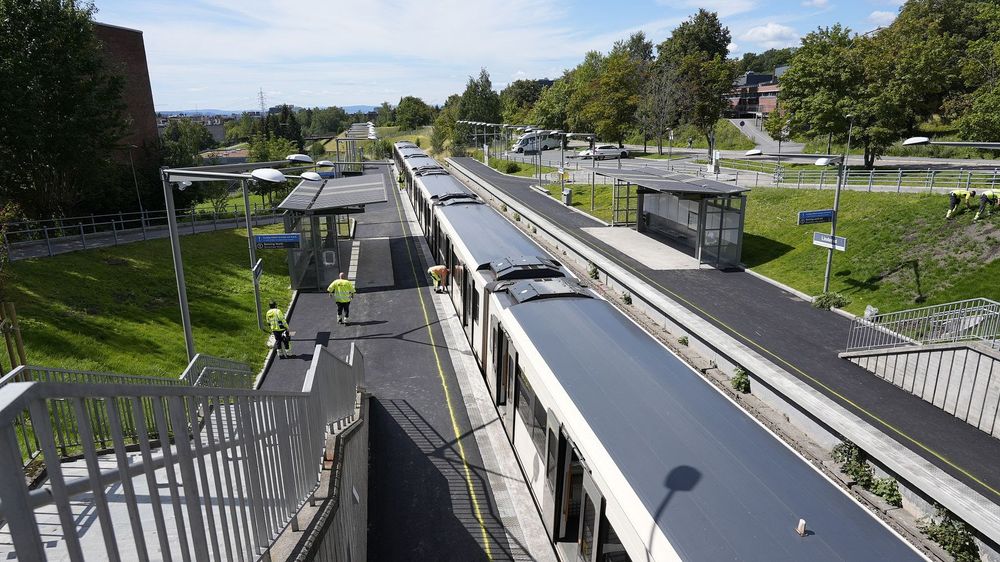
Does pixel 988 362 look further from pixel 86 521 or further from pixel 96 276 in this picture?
pixel 96 276

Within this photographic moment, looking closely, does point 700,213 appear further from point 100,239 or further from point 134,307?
point 100,239

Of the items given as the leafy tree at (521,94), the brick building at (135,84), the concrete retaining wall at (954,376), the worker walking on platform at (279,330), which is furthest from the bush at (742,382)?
the leafy tree at (521,94)

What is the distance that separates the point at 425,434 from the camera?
39.0ft

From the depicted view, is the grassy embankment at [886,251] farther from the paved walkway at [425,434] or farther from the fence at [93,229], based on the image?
the fence at [93,229]

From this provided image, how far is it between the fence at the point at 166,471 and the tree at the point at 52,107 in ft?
69.0

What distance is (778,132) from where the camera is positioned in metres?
41.5

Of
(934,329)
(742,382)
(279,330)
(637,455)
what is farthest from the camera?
(279,330)

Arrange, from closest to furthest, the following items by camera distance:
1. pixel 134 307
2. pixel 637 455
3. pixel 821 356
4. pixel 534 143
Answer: pixel 637 455, pixel 821 356, pixel 134 307, pixel 534 143

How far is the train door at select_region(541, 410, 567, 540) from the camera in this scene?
758 centimetres

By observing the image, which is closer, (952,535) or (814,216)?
(952,535)

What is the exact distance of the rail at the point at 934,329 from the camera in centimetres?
1330

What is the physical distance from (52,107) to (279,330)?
52.3 feet

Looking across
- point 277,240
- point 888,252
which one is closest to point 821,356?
point 888,252

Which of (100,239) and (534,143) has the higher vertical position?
(534,143)
